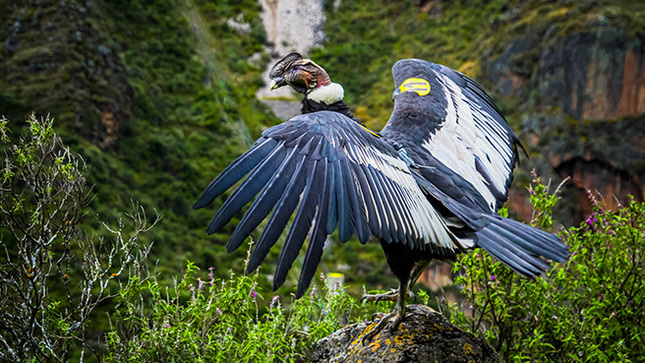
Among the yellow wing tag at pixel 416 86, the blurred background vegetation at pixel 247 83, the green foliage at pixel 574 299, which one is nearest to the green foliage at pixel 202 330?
the green foliage at pixel 574 299

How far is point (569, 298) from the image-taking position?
447cm

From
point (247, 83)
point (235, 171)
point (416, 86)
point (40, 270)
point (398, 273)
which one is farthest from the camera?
point (247, 83)

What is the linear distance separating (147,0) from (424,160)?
92.1ft

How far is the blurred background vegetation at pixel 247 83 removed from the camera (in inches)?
639

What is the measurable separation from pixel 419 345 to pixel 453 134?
1620mm

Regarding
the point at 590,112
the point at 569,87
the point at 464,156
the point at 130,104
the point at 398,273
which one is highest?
the point at 464,156

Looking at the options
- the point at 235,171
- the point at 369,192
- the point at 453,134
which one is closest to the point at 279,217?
the point at 235,171

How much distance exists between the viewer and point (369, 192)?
9.68ft

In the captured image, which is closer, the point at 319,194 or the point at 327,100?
the point at 319,194

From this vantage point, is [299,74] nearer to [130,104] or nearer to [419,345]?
[419,345]

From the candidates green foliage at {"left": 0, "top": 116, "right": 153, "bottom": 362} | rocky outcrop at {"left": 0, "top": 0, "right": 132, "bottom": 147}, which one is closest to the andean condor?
green foliage at {"left": 0, "top": 116, "right": 153, "bottom": 362}

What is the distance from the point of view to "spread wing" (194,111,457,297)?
2.69m

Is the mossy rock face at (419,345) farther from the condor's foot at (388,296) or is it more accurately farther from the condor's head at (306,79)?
the condor's head at (306,79)

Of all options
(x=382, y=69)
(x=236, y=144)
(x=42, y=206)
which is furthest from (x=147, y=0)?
(x=42, y=206)
